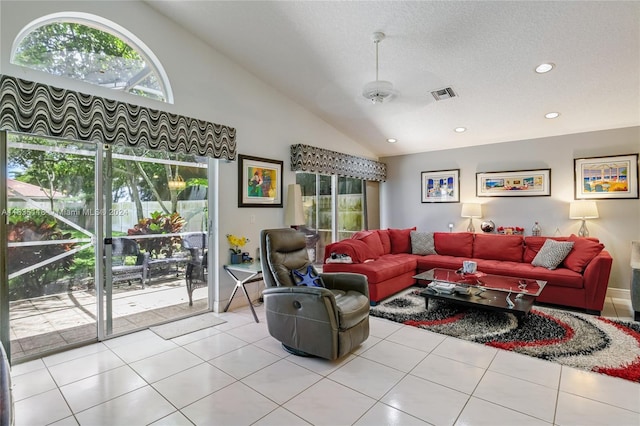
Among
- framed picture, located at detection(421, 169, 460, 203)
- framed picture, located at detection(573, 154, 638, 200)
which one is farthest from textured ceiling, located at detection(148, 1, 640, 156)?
framed picture, located at detection(421, 169, 460, 203)

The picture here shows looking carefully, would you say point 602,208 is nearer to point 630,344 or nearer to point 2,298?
point 630,344

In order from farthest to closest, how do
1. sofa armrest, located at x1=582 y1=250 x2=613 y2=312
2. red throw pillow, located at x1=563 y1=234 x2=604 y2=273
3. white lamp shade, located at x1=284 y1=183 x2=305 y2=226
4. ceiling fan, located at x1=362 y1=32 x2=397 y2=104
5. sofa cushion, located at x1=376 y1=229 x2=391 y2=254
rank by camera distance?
sofa cushion, located at x1=376 y1=229 x2=391 y2=254
white lamp shade, located at x1=284 y1=183 x2=305 y2=226
red throw pillow, located at x1=563 y1=234 x2=604 y2=273
sofa armrest, located at x1=582 y1=250 x2=613 y2=312
ceiling fan, located at x1=362 y1=32 x2=397 y2=104

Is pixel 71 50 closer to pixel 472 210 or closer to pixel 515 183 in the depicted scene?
pixel 472 210

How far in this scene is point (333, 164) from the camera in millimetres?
5391

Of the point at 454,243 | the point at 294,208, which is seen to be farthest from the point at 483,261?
the point at 294,208

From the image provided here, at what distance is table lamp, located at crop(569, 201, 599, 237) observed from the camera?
447 centimetres

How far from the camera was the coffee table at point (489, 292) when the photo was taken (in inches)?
131

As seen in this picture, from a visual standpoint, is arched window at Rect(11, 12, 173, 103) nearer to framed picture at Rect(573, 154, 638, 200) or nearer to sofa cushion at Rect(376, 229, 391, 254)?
sofa cushion at Rect(376, 229, 391, 254)

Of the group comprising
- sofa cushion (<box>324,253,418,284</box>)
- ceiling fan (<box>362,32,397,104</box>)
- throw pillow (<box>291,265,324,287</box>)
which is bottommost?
sofa cushion (<box>324,253,418,284</box>)

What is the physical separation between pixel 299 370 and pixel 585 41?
3845 mm

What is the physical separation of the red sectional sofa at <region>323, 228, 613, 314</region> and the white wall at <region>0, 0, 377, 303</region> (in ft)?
4.49

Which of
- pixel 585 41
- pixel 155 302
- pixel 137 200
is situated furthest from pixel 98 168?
pixel 585 41

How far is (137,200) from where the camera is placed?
342 cm

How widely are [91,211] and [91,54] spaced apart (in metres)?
1.50
